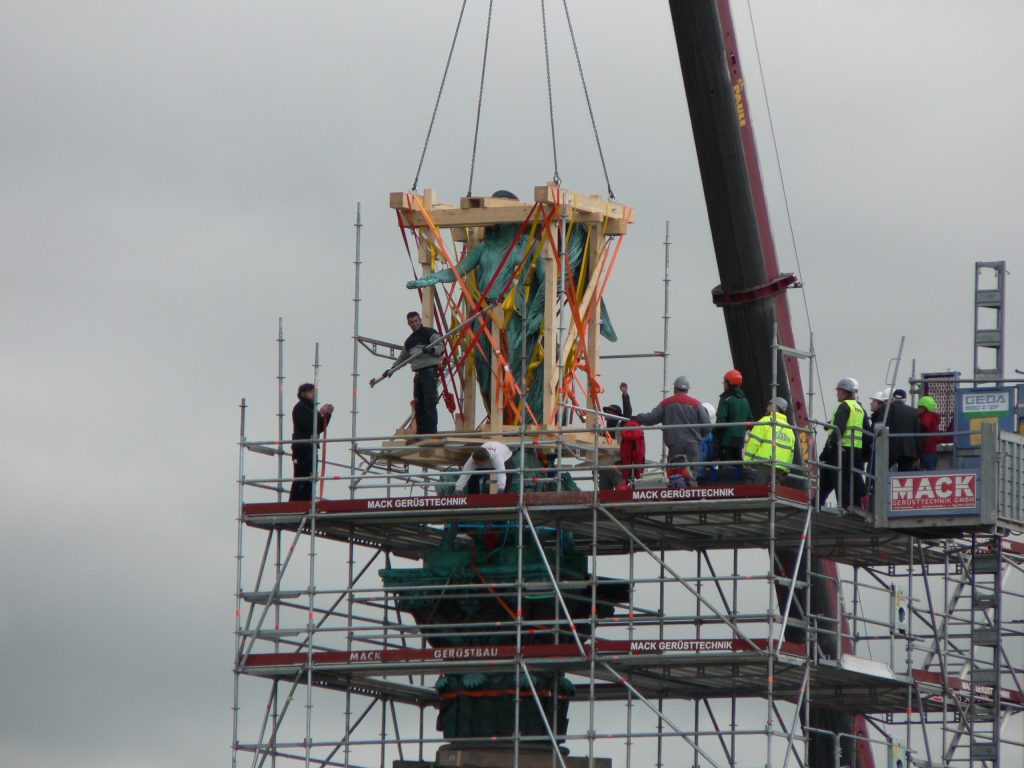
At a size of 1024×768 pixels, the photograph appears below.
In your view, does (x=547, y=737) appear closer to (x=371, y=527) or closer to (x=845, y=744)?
(x=371, y=527)

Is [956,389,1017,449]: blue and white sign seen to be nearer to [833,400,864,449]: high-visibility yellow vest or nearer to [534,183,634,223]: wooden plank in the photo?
[833,400,864,449]: high-visibility yellow vest

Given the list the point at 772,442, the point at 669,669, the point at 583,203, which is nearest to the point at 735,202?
the point at 583,203

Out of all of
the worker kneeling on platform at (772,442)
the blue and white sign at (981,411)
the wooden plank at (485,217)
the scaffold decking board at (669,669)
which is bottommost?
the scaffold decking board at (669,669)

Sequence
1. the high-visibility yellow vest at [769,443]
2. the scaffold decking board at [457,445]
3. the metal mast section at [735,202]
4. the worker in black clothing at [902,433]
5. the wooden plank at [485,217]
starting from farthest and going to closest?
the metal mast section at [735,202] → the wooden plank at [485,217] → the scaffold decking board at [457,445] → the worker in black clothing at [902,433] → the high-visibility yellow vest at [769,443]

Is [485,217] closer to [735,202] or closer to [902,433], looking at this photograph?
[735,202]

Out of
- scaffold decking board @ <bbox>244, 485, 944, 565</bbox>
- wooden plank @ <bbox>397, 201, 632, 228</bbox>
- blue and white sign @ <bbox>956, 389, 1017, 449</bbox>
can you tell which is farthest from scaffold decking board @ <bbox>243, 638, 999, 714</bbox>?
wooden plank @ <bbox>397, 201, 632, 228</bbox>

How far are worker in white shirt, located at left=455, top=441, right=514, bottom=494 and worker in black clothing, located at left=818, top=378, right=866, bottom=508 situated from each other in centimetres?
557

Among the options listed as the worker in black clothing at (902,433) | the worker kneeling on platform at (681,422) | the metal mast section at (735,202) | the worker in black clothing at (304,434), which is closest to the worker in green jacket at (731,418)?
the worker kneeling on platform at (681,422)

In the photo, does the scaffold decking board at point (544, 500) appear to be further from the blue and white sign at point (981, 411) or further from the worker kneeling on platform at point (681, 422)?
the blue and white sign at point (981, 411)

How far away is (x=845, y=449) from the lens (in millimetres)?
55000

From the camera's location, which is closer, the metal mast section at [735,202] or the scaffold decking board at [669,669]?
the scaffold decking board at [669,669]

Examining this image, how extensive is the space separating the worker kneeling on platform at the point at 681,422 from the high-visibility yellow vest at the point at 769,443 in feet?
2.88

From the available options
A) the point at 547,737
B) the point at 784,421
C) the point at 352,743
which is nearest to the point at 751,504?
the point at 784,421

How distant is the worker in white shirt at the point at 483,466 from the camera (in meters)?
54.9
